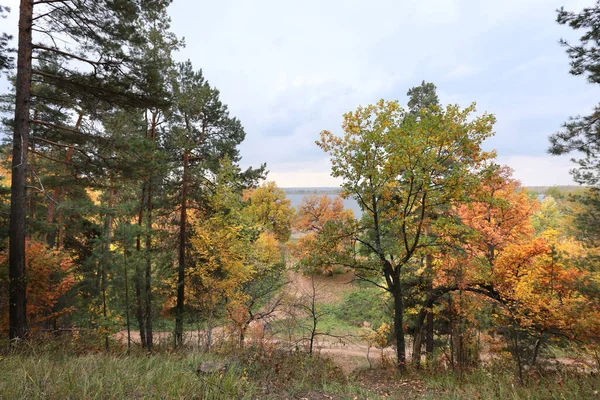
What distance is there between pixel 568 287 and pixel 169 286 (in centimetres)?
1662

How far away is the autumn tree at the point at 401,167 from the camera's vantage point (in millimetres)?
7645

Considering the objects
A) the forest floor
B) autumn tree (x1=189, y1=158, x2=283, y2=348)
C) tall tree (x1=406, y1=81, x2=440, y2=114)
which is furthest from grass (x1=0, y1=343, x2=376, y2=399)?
tall tree (x1=406, y1=81, x2=440, y2=114)

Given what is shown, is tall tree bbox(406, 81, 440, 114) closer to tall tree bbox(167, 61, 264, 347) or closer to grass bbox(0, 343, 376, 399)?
tall tree bbox(167, 61, 264, 347)

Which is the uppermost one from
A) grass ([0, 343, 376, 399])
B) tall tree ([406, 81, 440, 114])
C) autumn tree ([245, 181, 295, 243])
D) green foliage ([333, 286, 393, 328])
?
tall tree ([406, 81, 440, 114])

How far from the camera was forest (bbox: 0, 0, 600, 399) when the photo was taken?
5.66 m

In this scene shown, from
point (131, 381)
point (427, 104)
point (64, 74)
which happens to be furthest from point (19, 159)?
point (427, 104)

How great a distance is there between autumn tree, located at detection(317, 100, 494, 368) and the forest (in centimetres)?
7

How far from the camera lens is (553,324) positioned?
333 inches

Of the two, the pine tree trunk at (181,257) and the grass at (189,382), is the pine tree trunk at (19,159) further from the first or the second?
the pine tree trunk at (181,257)

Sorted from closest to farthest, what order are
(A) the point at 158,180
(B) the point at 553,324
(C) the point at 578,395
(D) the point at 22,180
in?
(C) the point at 578,395 < (D) the point at 22,180 < (B) the point at 553,324 < (A) the point at 158,180

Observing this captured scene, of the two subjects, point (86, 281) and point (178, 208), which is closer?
point (178, 208)

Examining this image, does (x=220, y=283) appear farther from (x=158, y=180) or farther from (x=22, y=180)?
(x=22, y=180)

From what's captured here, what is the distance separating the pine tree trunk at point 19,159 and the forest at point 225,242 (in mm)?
38

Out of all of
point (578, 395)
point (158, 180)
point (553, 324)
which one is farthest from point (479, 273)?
point (158, 180)
